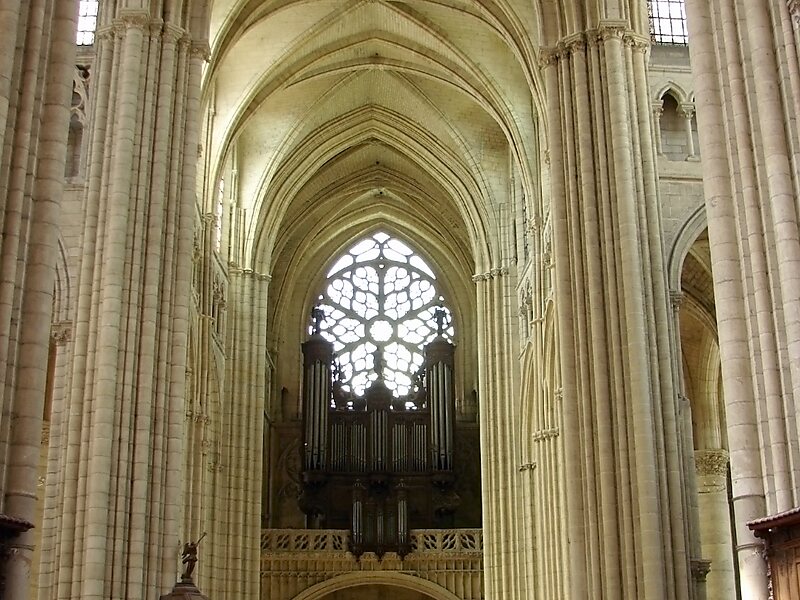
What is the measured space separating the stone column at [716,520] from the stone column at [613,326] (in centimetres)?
851

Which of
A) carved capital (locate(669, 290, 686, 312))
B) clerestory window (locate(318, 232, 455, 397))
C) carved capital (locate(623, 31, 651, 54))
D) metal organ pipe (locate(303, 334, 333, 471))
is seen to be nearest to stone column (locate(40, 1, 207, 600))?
carved capital (locate(623, 31, 651, 54))

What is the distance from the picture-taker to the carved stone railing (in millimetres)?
32469

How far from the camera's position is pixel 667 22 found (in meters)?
23.7

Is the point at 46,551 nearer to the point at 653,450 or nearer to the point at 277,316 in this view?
the point at 653,450

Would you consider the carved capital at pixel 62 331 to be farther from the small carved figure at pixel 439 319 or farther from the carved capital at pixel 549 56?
the small carved figure at pixel 439 319

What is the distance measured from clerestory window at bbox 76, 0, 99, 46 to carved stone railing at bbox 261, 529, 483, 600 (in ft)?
47.8

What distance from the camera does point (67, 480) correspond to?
17.8 meters

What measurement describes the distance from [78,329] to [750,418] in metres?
10.4

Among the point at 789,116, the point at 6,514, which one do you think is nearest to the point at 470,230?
the point at 789,116

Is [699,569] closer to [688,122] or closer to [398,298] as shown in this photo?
[688,122]

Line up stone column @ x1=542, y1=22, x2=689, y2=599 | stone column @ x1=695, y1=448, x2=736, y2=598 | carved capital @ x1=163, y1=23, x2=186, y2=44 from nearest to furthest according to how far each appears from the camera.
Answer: stone column @ x1=542, y1=22, x2=689, y2=599 < carved capital @ x1=163, y1=23, x2=186, y2=44 < stone column @ x1=695, y1=448, x2=736, y2=598

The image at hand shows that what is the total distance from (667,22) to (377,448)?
15.6 meters

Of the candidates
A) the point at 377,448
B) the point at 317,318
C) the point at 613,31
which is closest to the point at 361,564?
the point at 377,448

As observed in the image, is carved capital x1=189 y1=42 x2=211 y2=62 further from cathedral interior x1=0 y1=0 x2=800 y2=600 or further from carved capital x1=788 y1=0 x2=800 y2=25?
carved capital x1=788 y1=0 x2=800 y2=25
